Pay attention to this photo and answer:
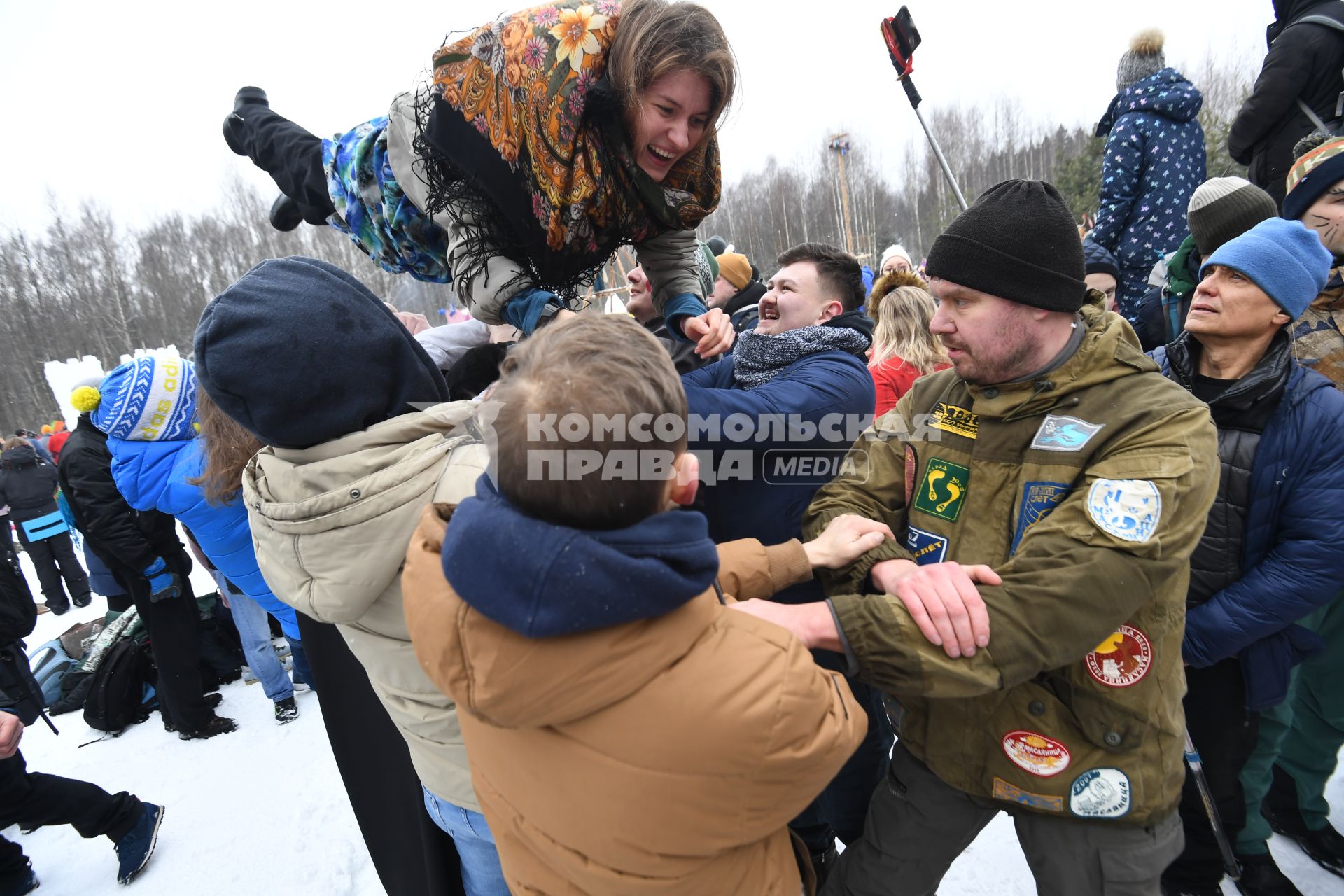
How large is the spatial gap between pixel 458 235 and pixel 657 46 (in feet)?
2.36

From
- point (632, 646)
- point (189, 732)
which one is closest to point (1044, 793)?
point (632, 646)

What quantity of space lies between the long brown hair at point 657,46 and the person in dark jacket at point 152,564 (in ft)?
11.0

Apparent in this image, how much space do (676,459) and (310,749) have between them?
4101 millimetres

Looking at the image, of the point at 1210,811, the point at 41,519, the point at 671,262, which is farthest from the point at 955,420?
the point at 41,519

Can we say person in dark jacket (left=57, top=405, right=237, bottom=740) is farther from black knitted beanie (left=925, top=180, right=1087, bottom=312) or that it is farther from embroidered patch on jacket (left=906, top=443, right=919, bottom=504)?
black knitted beanie (left=925, top=180, right=1087, bottom=312)

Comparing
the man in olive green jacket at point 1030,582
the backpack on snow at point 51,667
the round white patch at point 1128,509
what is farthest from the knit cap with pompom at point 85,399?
the round white patch at point 1128,509

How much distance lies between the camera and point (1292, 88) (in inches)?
134

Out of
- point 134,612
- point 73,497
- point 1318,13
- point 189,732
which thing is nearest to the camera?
point 1318,13

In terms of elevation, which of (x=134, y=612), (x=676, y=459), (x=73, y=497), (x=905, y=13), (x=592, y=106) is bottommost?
(x=134, y=612)

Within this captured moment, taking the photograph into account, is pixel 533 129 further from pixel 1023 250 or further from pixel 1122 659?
pixel 1122 659

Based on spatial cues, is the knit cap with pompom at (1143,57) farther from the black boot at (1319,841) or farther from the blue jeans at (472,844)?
the blue jeans at (472,844)

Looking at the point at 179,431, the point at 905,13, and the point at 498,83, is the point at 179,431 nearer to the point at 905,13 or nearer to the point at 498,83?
the point at 498,83

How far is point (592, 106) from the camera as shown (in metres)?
1.59

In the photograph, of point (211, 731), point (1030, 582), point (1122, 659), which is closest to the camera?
point (1030, 582)
